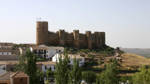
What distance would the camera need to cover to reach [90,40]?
254 feet

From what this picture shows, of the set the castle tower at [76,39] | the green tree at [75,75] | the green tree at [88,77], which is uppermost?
the castle tower at [76,39]

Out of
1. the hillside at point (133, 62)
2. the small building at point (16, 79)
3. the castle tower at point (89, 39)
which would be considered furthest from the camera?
the castle tower at point (89, 39)

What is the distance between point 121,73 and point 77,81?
2150cm

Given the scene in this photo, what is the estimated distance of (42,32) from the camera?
239 feet

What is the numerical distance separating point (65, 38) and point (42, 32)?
276 inches

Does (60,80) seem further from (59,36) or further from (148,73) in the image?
(59,36)

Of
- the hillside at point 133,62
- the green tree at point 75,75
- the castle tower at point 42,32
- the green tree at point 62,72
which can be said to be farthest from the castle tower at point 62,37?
the green tree at point 62,72

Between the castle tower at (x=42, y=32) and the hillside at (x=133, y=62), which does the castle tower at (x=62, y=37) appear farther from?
the hillside at (x=133, y=62)

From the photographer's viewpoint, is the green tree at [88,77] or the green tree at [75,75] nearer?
the green tree at [75,75]

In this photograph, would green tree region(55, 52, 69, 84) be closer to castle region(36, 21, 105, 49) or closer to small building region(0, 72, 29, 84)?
small building region(0, 72, 29, 84)

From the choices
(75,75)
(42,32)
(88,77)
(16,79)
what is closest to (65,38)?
(42,32)

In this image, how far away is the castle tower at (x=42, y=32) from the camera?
239ft

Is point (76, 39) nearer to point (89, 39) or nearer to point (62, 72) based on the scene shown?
point (89, 39)

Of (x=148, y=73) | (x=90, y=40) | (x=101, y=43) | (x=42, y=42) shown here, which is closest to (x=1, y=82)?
(x=148, y=73)
